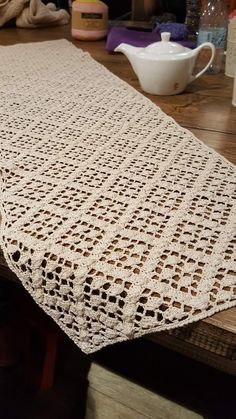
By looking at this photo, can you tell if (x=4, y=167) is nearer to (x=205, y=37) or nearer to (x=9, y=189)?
(x=9, y=189)

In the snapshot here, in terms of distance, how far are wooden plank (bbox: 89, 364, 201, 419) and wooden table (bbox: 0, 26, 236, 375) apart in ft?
1.29

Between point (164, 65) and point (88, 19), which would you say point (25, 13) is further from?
point (164, 65)

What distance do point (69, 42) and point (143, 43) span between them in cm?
24

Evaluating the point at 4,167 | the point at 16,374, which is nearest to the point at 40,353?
the point at 16,374

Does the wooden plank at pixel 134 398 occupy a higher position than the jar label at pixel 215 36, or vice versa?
the jar label at pixel 215 36

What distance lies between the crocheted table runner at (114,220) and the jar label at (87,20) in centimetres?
58

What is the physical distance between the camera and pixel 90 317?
0.45 m

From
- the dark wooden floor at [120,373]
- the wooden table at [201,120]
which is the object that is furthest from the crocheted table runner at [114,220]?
the dark wooden floor at [120,373]

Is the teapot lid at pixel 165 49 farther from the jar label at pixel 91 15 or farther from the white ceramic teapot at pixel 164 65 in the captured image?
the jar label at pixel 91 15

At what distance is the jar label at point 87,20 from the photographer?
1.27 metres

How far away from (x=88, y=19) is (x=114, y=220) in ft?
3.11

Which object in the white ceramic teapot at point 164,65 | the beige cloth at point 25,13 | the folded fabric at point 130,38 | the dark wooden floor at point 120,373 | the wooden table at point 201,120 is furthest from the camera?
the beige cloth at point 25,13

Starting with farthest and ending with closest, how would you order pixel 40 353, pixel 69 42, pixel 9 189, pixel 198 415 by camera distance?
1. pixel 69 42
2. pixel 40 353
3. pixel 198 415
4. pixel 9 189

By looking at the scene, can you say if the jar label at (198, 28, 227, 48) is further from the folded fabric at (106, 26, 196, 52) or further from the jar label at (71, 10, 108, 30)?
the jar label at (71, 10, 108, 30)
